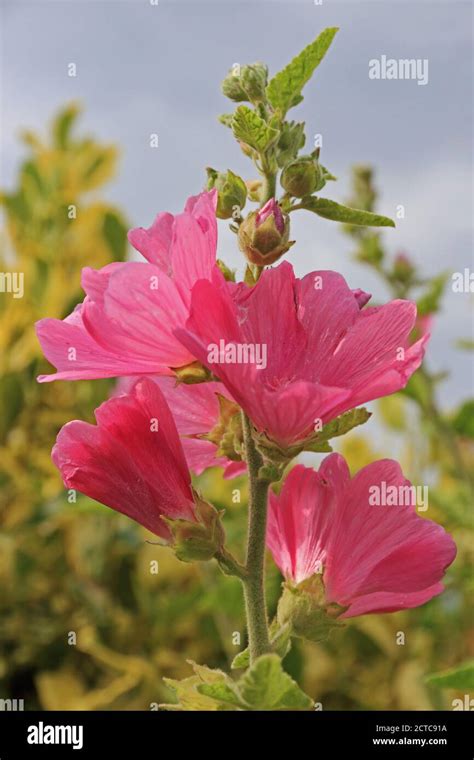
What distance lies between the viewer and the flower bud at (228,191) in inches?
20.2

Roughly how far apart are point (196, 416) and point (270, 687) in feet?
0.61

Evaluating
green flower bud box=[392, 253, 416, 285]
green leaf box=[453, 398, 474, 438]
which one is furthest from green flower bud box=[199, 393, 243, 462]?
green flower bud box=[392, 253, 416, 285]

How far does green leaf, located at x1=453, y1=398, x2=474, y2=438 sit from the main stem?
0.88m

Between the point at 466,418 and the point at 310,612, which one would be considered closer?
the point at 310,612

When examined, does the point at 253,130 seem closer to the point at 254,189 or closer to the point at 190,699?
the point at 254,189

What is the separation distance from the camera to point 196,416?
55 centimetres

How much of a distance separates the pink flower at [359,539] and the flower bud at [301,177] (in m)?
0.14

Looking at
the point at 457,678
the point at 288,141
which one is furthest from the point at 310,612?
the point at 288,141

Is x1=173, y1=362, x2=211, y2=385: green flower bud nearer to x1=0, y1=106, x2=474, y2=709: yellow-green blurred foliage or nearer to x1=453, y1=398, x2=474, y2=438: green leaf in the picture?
x1=0, y1=106, x2=474, y2=709: yellow-green blurred foliage

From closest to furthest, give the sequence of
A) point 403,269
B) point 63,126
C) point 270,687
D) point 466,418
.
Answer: point 270,687 → point 466,418 → point 403,269 → point 63,126

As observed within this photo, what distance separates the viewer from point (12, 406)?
145 cm

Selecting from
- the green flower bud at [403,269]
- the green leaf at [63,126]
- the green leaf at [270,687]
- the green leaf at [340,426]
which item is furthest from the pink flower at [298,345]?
the green leaf at [63,126]
